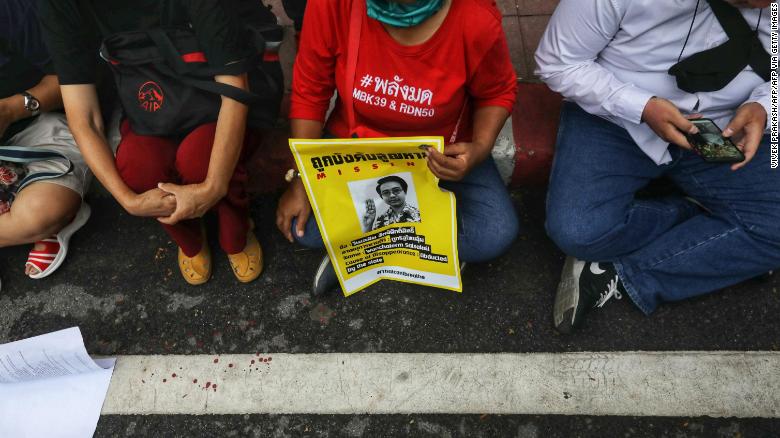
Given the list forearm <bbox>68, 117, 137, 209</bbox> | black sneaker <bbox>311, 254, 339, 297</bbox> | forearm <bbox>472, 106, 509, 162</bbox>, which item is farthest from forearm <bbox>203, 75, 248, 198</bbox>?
forearm <bbox>472, 106, 509, 162</bbox>

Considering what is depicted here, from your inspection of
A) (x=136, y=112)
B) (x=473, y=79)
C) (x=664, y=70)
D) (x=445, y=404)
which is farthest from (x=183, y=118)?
(x=664, y=70)

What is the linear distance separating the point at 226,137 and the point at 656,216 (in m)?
1.64

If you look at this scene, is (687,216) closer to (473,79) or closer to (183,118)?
(473,79)

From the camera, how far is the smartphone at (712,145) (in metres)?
1.53

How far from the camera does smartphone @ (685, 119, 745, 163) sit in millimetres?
1534

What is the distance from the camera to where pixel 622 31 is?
1.68 m

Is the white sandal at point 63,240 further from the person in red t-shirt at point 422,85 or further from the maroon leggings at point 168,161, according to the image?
the person in red t-shirt at point 422,85

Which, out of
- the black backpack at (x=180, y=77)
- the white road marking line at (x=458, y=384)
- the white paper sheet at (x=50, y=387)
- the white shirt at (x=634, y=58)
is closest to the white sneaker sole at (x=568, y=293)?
the white road marking line at (x=458, y=384)

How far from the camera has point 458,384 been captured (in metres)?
1.86

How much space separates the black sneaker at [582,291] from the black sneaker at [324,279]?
2.99ft

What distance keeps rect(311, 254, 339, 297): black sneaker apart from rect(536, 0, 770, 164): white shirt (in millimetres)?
1124

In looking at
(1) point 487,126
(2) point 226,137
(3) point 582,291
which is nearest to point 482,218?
(1) point 487,126

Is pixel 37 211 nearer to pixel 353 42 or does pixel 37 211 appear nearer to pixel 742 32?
pixel 353 42

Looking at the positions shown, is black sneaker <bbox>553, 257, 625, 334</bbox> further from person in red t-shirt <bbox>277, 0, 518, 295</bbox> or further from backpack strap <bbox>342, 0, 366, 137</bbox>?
backpack strap <bbox>342, 0, 366, 137</bbox>
